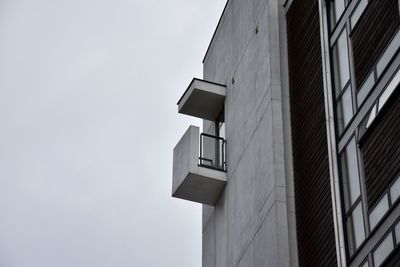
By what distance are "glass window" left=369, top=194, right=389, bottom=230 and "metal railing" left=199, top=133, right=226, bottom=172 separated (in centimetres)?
1168

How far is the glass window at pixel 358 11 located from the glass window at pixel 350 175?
117 inches

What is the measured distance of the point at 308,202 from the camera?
25938mm

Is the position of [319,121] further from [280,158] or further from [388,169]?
[388,169]

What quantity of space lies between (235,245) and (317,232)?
5.72 m

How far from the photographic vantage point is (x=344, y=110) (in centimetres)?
2475

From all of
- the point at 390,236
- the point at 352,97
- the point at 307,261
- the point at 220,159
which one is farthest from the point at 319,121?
the point at 220,159

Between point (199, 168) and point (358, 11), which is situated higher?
point (199, 168)

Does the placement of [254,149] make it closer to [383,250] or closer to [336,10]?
[336,10]

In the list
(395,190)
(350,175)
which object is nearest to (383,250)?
(395,190)

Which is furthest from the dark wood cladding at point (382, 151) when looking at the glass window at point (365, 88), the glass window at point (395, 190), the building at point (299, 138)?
the glass window at point (365, 88)

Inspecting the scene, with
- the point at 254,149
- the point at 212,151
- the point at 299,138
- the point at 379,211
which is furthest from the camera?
the point at 212,151

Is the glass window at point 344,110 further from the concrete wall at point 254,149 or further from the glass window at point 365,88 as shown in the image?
the concrete wall at point 254,149

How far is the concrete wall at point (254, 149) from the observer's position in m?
27.1

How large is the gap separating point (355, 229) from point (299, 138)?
206 inches
